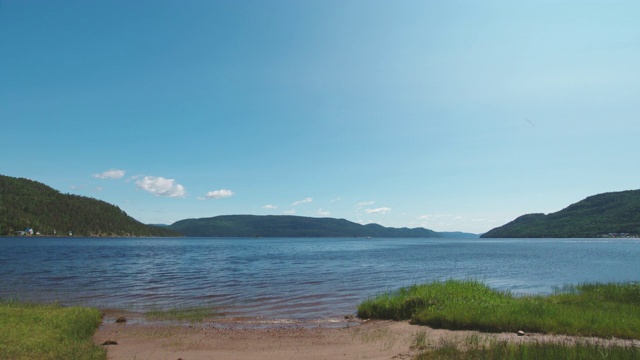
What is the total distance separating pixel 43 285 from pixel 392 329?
31705mm

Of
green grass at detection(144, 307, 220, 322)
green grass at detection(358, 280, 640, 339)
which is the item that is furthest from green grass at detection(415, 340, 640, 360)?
green grass at detection(144, 307, 220, 322)

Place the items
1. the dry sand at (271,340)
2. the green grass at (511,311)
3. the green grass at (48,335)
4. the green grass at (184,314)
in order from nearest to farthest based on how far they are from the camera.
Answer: the green grass at (48,335) < the dry sand at (271,340) < the green grass at (511,311) < the green grass at (184,314)

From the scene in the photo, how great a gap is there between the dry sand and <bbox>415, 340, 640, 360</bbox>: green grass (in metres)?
1.36

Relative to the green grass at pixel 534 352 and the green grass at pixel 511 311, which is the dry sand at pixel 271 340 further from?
the green grass at pixel 534 352

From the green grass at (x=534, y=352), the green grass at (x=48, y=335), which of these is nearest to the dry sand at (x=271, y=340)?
the green grass at (x=48, y=335)

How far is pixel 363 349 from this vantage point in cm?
1448

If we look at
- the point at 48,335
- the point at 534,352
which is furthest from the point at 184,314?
the point at 534,352

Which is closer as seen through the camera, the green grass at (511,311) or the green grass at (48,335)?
the green grass at (48,335)

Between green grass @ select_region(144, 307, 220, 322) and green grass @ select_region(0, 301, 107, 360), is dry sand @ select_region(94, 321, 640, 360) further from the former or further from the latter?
green grass @ select_region(144, 307, 220, 322)

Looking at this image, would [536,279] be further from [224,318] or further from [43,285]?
[43,285]

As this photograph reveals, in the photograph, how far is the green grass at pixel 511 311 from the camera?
15.7 m

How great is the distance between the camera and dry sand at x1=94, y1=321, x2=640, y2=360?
13898mm

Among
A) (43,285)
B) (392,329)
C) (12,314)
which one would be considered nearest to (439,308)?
(392,329)

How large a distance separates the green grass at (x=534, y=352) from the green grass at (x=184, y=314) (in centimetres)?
1395
